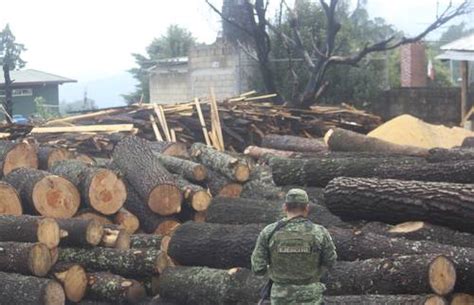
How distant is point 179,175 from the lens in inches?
408

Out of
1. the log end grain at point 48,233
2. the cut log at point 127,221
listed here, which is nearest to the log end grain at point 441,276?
the log end grain at point 48,233

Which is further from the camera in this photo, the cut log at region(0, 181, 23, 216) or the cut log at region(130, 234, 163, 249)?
the cut log at region(0, 181, 23, 216)

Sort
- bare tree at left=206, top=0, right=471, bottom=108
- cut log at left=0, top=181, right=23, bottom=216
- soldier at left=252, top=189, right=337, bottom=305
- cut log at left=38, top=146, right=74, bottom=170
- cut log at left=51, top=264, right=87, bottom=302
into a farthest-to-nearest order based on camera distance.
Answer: bare tree at left=206, top=0, right=471, bottom=108, cut log at left=38, top=146, right=74, bottom=170, cut log at left=0, top=181, right=23, bottom=216, cut log at left=51, top=264, right=87, bottom=302, soldier at left=252, top=189, right=337, bottom=305

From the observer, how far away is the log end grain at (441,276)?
5.99 m

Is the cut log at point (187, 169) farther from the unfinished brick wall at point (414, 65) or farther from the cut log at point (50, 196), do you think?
the unfinished brick wall at point (414, 65)

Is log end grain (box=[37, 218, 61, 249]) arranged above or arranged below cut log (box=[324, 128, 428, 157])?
below

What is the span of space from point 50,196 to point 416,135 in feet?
24.8

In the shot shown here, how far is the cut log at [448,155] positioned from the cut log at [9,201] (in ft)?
18.1

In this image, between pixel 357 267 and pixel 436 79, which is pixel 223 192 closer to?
pixel 357 267

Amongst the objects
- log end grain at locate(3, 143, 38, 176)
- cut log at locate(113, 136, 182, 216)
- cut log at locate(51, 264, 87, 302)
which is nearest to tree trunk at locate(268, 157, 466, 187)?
cut log at locate(113, 136, 182, 216)

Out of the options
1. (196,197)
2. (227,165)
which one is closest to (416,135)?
(227,165)

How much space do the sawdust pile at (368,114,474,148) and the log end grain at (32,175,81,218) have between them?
6.67m

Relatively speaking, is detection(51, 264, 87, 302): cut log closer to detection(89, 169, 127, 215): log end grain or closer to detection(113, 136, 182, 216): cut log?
detection(89, 169, 127, 215): log end grain

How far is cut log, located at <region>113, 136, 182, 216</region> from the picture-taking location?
929 cm
